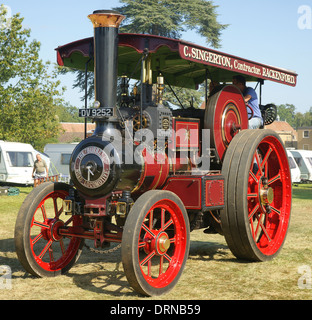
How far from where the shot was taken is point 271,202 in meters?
6.08

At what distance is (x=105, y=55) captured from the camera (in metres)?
4.75

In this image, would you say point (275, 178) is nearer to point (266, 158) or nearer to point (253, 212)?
point (266, 158)

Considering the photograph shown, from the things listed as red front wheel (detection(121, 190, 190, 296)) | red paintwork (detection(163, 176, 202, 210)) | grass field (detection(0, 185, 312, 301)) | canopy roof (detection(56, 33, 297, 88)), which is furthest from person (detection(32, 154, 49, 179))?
red front wheel (detection(121, 190, 190, 296))

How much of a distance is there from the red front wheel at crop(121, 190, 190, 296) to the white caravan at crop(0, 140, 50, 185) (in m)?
16.1

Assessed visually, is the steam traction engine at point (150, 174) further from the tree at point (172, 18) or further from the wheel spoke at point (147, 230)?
the tree at point (172, 18)

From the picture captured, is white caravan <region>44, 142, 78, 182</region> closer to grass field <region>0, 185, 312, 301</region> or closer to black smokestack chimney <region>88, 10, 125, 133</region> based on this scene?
grass field <region>0, 185, 312, 301</region>

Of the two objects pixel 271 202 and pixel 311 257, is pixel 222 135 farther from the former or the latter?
pixel 311 257

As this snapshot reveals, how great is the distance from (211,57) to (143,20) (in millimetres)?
16642

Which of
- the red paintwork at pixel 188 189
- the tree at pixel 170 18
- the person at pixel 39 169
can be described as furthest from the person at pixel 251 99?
the tree at pixel 170 18

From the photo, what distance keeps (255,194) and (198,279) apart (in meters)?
1.39

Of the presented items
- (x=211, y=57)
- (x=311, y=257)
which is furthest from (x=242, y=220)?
(x=211, y=57)

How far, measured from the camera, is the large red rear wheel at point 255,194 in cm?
546

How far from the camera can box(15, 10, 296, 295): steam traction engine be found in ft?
15.0
